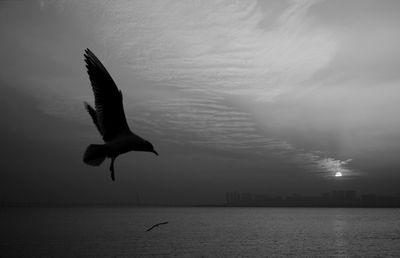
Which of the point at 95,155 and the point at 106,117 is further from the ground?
the point at 106,117

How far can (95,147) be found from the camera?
24.0 feet

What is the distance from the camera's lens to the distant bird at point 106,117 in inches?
277

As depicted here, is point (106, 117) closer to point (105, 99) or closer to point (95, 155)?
point (105, 99)

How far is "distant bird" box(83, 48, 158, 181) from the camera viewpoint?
23.0 feet

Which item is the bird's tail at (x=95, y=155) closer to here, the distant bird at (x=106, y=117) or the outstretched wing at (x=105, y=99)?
the distant bird at (x=106, y=117)

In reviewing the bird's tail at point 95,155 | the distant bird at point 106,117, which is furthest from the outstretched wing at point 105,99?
the bird's tail at point 95,155

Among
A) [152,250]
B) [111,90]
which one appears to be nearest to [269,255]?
[152,250]

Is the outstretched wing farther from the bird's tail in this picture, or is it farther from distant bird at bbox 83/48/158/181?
the bird's tail

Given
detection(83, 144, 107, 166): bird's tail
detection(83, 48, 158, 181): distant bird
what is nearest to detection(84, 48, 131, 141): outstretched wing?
detection(83, 48, 158, 181): distant bird

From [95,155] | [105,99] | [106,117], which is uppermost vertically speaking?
[105,99]

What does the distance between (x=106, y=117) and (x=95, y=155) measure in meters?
0.97

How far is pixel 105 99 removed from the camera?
26.3ft

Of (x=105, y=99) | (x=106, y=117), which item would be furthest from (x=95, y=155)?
(x=105, y=99)

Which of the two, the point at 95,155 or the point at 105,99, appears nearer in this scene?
the point at 95,155
